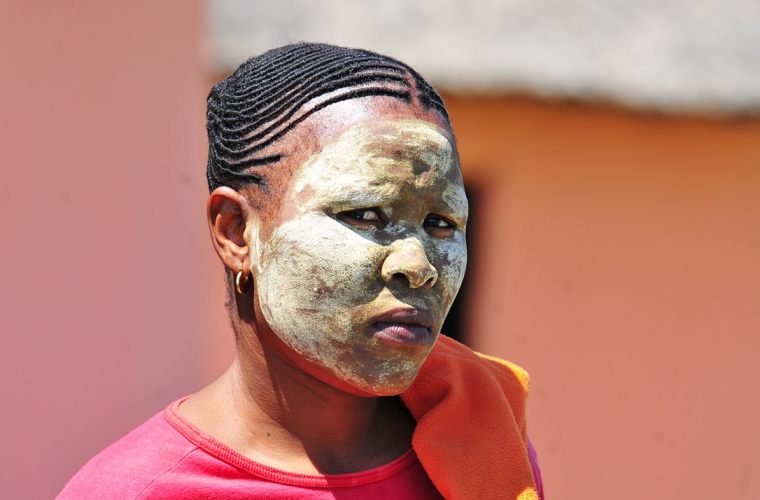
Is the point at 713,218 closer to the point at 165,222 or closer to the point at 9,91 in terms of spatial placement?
the point at 165,222

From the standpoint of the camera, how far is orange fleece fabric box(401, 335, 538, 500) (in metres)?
1.81

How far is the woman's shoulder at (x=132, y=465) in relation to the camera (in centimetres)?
163

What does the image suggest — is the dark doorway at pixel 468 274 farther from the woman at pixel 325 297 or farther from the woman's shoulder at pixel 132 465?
the woman's shoulder at pixel 132 465

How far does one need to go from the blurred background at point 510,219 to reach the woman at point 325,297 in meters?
1.93

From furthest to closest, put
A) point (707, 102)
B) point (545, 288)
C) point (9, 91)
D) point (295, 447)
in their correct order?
point (545, 288)
point (707, 102)
point (9, 91)
point (295, 447)

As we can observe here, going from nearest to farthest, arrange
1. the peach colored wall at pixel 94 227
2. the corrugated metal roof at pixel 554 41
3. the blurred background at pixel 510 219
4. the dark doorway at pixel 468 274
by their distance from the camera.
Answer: the peach colored wall at pixel 94 227
the blurred background at pixel 510 219
the corrugated metal roof at pixel 554 41
the dark doorway at pixel 468 274

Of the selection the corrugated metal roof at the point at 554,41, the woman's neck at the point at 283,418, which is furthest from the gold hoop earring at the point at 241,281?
the corrugated metal roof at the point at 554,41

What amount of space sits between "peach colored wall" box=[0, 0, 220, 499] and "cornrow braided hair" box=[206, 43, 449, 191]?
1.90 metres

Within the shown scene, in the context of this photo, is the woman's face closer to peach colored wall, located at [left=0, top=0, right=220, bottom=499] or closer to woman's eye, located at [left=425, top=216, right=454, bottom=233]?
woman's eye, located at [left=425, top=216, right=454, bottom=233]

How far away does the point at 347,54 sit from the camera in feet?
5.90

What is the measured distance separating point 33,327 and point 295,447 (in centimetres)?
212

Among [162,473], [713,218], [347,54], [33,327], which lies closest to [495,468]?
[162,473]

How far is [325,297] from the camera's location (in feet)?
5.36

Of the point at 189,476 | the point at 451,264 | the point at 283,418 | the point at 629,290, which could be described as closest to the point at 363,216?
the point at 451,264
